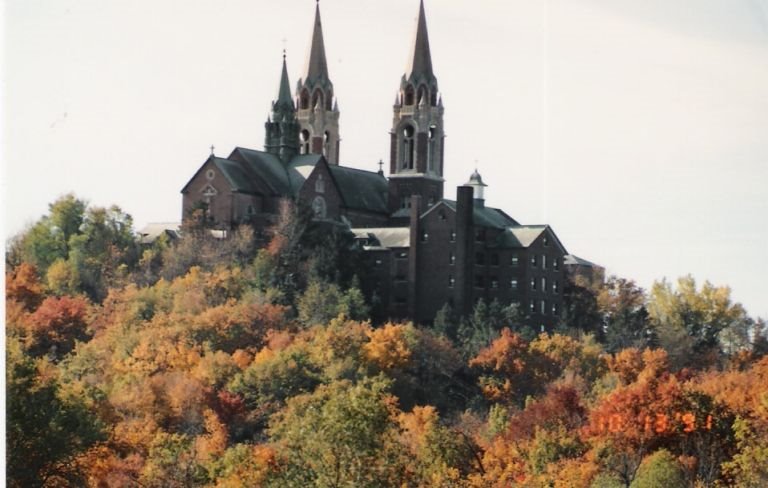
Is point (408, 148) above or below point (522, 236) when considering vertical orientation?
above

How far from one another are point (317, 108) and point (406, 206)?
3.22m

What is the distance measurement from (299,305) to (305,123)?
29.5ft

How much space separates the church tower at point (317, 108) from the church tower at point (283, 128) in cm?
132

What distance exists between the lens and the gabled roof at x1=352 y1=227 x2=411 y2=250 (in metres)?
45.4

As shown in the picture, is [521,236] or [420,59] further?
[420,59]

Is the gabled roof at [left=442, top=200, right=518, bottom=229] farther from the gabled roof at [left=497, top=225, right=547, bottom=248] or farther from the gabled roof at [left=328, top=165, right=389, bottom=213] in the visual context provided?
the gabled roof at [left=328, top=165, right=389, bottom=213]

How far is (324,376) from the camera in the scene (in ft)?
126

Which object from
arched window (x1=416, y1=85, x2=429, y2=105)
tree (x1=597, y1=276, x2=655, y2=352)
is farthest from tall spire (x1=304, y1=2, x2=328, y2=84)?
tree (x1=597, y1=276, x2=655, y2=352)

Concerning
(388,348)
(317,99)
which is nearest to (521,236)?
(388,348)

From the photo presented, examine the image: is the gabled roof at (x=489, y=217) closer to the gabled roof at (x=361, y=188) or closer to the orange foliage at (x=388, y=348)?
the gabled roof at (x=361, y=188)

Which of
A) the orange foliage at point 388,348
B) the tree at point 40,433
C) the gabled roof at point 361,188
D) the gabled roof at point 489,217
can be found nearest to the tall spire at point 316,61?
the gabled roof at point 361,188

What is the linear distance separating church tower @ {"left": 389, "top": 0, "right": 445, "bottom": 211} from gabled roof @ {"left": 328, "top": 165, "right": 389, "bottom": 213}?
1.12 feet

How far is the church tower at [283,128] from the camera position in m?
48.5

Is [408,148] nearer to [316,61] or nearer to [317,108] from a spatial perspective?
[317,108]
